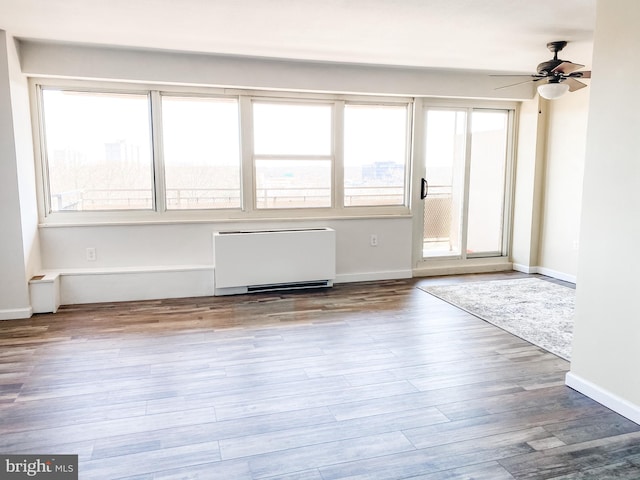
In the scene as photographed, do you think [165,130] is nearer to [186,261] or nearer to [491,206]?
[186,261]

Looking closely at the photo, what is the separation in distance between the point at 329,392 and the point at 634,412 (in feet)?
5.44

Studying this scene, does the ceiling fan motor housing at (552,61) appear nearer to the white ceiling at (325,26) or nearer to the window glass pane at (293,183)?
the white ceiling at (325,26)

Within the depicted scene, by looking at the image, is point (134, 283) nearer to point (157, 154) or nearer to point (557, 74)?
point (157, 154)

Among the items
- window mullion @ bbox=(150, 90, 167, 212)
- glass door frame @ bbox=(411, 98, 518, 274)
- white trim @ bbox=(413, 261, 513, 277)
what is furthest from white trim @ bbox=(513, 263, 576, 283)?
window mullion @ bbox=(150, 90, 167, 212)

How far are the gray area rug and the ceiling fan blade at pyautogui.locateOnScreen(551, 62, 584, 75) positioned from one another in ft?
7.15

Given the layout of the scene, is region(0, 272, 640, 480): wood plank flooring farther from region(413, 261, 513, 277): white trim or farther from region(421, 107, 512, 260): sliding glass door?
region(421, 107, 512, 260): sliding glass door

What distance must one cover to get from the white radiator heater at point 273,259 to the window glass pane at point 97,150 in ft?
3.63

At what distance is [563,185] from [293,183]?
334 cm

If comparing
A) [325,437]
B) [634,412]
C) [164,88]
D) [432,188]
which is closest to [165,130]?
[164,88]

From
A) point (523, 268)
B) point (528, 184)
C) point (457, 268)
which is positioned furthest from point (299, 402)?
point (528, 184)

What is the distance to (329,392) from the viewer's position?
2688 mm

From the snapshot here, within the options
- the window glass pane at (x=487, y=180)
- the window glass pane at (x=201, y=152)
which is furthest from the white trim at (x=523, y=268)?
the window glass pane at (x=201, y=152)

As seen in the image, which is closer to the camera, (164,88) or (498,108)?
(164,88)

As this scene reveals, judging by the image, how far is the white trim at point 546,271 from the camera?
5428 millimetres
